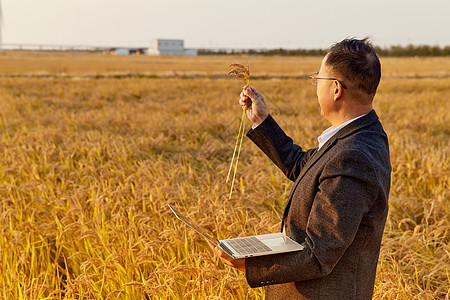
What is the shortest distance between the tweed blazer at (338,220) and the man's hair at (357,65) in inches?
5.5

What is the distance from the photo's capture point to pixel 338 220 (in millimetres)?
1261

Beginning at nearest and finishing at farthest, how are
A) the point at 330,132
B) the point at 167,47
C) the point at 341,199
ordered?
the point at 341,199 → the point at 330,132 → the point at 167,47

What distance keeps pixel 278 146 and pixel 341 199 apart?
0.73 metres

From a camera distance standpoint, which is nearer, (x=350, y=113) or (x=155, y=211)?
(x=350, y=113)

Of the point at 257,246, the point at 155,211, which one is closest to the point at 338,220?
the point at 257,246

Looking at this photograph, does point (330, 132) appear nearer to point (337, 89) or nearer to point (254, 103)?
point (337, 89)

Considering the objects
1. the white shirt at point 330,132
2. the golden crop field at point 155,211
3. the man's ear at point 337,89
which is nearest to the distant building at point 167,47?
the golden crop field at point 155,211

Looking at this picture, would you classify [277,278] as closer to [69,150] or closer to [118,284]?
[118,284]

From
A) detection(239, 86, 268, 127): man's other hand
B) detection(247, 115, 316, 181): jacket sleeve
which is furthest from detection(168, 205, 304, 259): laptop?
detection(239, 86, 268, 127): man's other hand

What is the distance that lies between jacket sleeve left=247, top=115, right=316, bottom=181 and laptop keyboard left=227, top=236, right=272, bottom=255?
1.89 ft

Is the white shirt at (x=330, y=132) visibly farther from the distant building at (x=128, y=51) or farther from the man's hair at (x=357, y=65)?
the distant building at (x=128, y=51)

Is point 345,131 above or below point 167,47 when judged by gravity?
below

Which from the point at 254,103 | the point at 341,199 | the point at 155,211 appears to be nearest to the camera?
the point at 341,199

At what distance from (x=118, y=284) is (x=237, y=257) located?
1.52m
